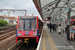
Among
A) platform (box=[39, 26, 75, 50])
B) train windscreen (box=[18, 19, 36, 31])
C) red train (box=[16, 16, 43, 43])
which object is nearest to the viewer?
platform (box=[39, 26, 75, 50])

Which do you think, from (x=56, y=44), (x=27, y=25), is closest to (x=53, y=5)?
(x=27, y=25)

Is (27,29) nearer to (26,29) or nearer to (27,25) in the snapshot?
(26,29)

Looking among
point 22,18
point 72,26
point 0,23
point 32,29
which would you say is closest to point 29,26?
point 32,29

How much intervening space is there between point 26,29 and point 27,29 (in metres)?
0.09

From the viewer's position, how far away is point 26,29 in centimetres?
910

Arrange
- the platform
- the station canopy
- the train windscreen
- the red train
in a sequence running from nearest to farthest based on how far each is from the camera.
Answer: the platform < the red train < the train windscreen < the station canopy

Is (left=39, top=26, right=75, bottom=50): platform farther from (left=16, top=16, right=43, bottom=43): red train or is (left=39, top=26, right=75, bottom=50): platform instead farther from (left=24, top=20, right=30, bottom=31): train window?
(left=24, top=20, right=30, bottom=31): train window

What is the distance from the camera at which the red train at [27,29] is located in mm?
8938

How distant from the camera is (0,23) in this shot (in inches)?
1475

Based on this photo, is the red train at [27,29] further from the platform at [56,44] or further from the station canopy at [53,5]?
the station canopy at [53,5]

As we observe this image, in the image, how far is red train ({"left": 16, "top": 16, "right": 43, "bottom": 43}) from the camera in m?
8.94

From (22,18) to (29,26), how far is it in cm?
102

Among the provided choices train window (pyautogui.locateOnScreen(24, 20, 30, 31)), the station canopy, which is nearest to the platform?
train window (pyautogui.locateOnScreen(24, 20, 30, 31))

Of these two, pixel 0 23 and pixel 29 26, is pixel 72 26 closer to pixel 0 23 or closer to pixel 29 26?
pixel 29 26
